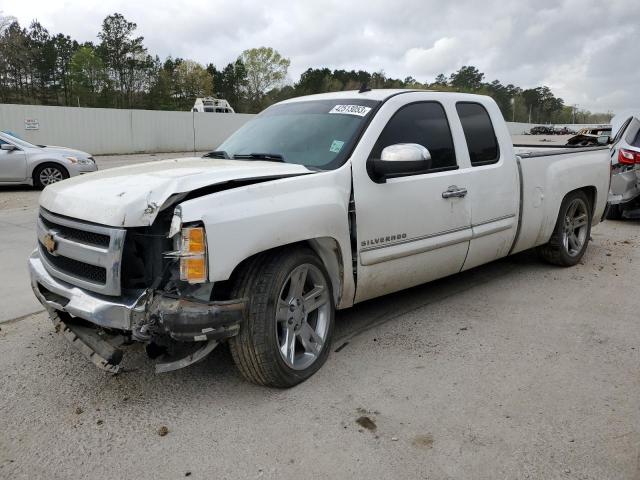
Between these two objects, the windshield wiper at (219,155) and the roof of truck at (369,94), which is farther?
the windshield wiper at (219,155)

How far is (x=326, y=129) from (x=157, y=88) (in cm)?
6548

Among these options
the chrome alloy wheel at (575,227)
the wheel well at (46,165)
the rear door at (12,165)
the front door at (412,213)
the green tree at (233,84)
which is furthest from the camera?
Answer: the green tree at (233,84)

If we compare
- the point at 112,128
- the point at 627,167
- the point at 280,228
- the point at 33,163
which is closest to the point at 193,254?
the point at 280,228

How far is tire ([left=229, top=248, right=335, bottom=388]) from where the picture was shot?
2979mm

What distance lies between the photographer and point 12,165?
11875 millimetres

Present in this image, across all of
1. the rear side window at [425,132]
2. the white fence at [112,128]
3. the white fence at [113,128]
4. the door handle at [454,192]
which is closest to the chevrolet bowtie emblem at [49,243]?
the rear side window at [425,132]

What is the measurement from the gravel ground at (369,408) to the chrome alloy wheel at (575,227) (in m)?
1.64

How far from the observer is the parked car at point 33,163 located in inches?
468

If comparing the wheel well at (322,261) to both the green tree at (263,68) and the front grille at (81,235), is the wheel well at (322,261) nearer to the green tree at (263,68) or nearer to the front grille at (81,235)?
A: the front grille at (81,235)

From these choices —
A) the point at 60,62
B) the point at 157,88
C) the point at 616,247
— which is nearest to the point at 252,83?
the point at 157,88

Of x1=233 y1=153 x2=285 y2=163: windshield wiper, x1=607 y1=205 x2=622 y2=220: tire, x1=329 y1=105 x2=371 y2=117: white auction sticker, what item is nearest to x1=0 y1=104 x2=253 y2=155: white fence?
x1=607 y1=205 x2=622 y2=220: tire

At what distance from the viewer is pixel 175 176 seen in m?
3.07

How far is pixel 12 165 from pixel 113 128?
62.9ft

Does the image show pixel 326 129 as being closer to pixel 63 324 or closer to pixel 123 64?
pixel 63 324
